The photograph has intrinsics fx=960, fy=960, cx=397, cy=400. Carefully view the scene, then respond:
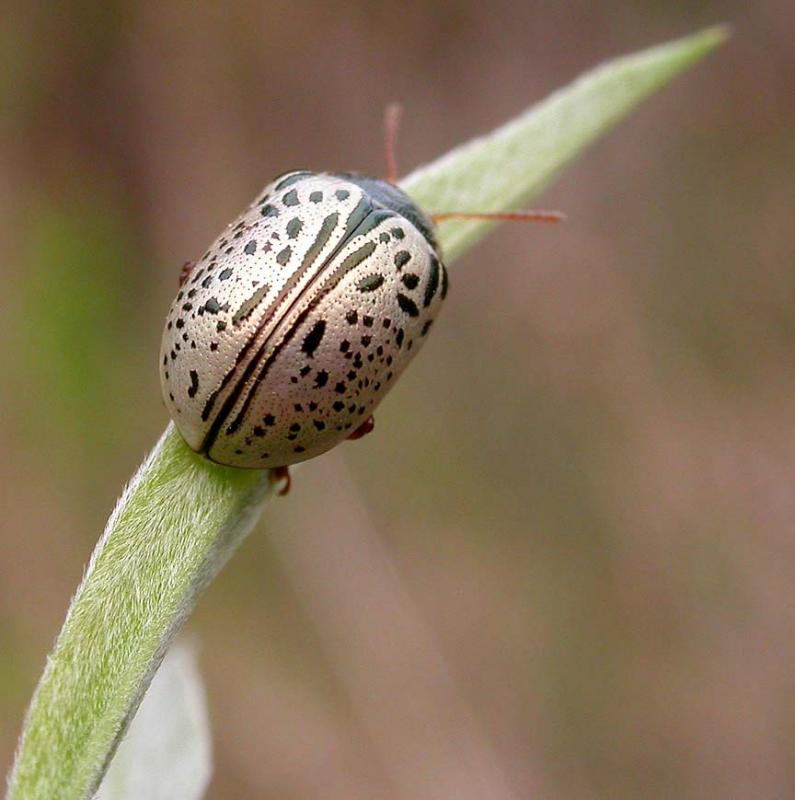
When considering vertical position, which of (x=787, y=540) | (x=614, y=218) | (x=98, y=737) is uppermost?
(x=98, y=737)

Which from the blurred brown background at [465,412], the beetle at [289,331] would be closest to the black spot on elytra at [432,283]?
the beetle at [289,331]

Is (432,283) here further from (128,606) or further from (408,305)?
(128,606)


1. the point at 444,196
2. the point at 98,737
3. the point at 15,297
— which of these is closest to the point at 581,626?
the point at 15,297

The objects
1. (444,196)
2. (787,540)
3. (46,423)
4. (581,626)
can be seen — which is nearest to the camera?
(444,196)

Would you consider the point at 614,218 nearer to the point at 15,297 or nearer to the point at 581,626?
the point at 581,626

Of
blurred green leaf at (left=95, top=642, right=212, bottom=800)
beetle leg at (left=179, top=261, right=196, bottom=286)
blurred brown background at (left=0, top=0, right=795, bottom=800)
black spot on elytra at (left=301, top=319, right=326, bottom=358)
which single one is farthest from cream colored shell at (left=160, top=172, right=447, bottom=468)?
blurred brown background at (left=0, top=0, right=795, bottom=800)

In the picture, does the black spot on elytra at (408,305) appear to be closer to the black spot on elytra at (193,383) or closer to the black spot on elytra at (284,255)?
the black spot on elytra at (284,255)

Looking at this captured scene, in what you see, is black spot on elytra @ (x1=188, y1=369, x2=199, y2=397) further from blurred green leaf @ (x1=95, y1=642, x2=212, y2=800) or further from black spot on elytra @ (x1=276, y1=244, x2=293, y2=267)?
blurred green leaf @ (x1=95, y1=642, x2=212, y2=800)
